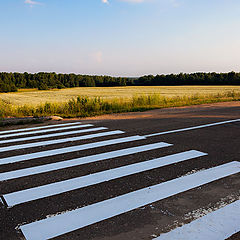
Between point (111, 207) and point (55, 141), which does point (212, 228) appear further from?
point (55, 141)

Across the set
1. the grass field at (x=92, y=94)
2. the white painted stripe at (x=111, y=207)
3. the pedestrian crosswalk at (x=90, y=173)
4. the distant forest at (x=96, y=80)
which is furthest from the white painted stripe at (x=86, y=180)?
the distant forest at (x=96, y=80)

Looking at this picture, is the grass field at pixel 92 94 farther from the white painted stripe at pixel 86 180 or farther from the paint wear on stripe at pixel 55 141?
the white painted stripe at pixel 86 180

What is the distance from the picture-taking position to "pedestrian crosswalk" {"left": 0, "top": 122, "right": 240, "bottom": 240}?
2998 millimetres

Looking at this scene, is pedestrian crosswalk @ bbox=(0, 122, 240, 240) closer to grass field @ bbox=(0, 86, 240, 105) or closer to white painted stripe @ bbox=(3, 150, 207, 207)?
white painted stripe @ bbox=(3, 150, 207, 207)

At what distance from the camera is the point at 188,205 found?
329cm

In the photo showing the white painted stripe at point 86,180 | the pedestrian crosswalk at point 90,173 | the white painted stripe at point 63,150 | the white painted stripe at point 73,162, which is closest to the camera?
the pedestrian crosswalk at point 90,173

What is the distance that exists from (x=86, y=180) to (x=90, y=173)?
0.30m

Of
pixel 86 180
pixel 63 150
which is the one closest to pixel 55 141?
pixel 63 150

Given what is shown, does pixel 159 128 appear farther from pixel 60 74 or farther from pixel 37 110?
pixel 60 74

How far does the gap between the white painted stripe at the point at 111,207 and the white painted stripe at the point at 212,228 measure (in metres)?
0.67

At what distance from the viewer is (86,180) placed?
4152 millimetres

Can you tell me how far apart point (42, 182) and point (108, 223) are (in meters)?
1.68

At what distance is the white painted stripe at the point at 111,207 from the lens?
2.76m

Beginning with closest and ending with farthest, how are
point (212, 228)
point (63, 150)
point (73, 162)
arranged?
1. point (212, 228)
2. point (73, 162)
3. point (63, 150)
